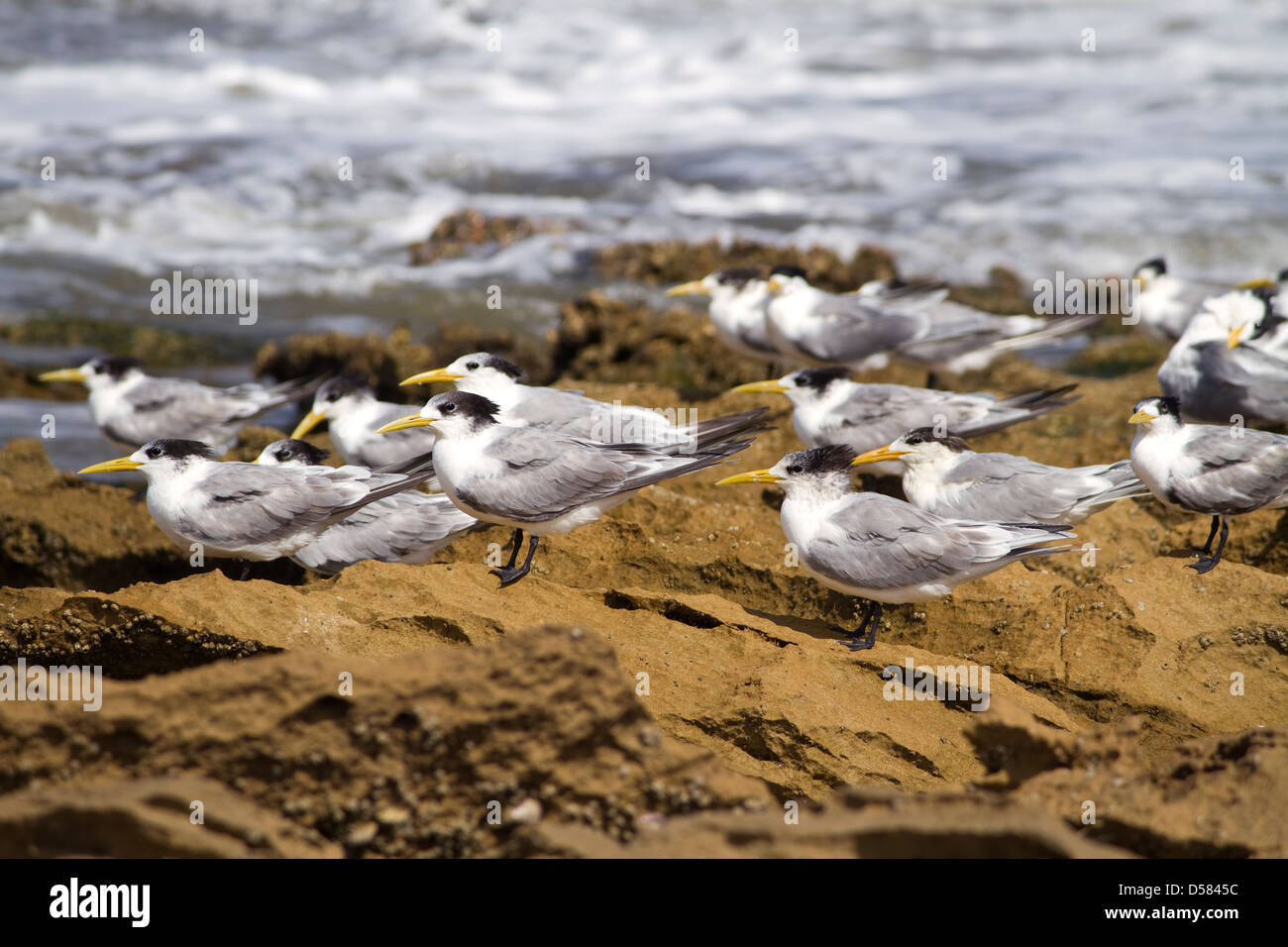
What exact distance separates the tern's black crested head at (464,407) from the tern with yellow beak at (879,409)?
6.93ft

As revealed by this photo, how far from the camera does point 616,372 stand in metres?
9.52

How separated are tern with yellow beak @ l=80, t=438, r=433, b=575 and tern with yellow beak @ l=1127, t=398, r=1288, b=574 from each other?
3.59 metres

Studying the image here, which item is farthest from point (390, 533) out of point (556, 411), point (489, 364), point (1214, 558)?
point (1214, 558)

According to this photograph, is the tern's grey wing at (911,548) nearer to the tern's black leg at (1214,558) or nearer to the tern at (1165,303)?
the tern's black leg at (1214,558)

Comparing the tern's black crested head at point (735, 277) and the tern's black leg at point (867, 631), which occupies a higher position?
the tern's black crested head at point (735, 277)

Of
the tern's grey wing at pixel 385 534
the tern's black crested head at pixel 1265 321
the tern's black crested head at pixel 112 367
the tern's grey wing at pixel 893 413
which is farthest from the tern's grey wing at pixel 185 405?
the tern's black crested head at pixel 1265 321

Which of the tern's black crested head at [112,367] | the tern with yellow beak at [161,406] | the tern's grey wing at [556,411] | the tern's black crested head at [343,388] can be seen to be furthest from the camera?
the tern's black crested head at [112,367]

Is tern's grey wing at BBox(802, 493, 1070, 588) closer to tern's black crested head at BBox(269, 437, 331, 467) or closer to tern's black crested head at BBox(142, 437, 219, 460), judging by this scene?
tern's black crested head at BBox(269, 437, 331, 467)

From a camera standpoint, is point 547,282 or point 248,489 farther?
point 547,282

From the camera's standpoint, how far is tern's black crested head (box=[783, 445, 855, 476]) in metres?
5.29

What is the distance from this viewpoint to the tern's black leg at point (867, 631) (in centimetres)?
491

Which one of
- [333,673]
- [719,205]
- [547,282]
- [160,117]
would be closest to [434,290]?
[547,282]
